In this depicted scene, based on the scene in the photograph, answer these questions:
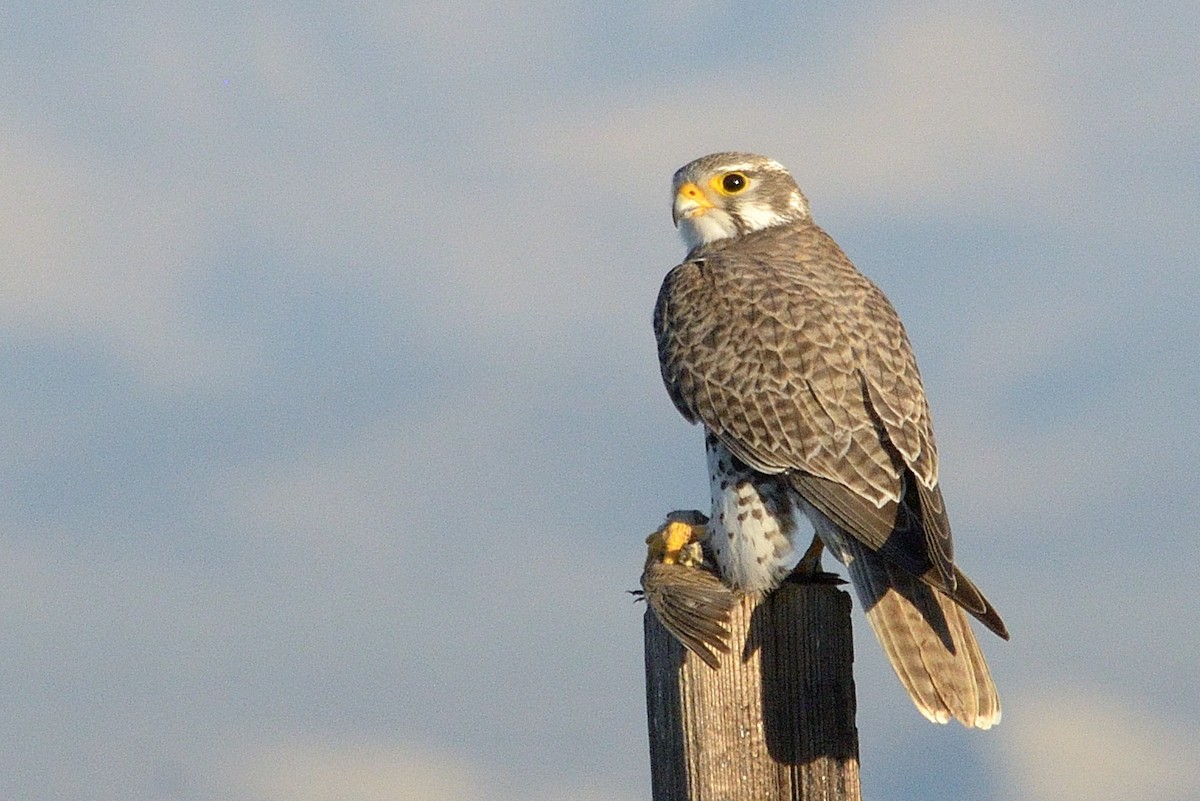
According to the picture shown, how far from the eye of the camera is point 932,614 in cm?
509

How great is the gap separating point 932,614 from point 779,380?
4.03 feet

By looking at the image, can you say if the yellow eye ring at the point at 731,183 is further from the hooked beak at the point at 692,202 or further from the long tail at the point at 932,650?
the long tail at the point at 932,650

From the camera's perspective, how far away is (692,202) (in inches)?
286

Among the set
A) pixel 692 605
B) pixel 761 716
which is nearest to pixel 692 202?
pixel 692 605

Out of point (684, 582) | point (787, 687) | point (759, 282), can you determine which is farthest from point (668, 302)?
point (787, 687)

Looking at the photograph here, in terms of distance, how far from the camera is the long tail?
4961 mm

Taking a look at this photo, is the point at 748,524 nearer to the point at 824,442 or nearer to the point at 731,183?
the point at 824,442

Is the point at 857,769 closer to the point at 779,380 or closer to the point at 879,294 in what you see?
the point at 779,380

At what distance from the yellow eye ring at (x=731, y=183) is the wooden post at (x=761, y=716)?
306 cm

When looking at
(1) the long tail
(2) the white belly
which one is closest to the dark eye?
(2) the white belly

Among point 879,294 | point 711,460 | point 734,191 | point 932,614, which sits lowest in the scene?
point 932,614

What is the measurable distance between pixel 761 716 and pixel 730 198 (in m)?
3.33

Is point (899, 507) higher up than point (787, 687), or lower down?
higher up

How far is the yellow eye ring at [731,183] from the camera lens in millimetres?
7246
